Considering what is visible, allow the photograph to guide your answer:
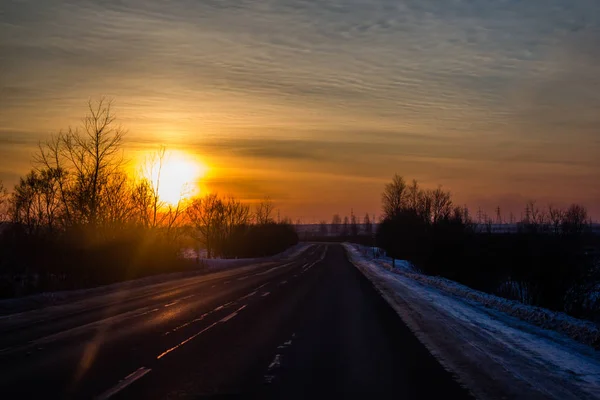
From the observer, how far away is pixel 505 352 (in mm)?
11250

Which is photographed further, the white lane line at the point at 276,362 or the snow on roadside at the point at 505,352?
the white lane line at the point at 276,362

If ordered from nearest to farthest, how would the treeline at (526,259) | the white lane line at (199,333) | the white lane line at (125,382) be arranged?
the white lane line at (125,382) → the white lane line at (199,333) → the treeline at (526,259)

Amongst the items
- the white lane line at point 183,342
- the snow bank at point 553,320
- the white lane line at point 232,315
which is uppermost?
the white lane line at point 183,342

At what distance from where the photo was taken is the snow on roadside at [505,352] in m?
8.22

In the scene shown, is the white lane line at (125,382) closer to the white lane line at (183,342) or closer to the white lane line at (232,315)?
the white lane line at (183,342)

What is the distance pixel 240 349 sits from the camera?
11273 mm

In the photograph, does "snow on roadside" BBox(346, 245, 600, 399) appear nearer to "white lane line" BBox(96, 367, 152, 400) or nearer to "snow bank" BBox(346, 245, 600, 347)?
"snow bank" BBox(346, 245, 600, 347)

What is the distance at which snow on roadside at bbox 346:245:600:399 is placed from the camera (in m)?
8.22

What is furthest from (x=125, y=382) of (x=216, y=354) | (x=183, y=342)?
(x=183, y=342)

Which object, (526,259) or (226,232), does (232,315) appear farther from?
(226,232)

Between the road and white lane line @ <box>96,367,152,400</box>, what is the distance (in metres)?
0.01

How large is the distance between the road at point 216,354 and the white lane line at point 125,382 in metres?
0.01

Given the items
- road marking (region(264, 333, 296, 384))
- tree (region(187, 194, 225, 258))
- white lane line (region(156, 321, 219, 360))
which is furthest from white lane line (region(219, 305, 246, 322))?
tree (region(187, 194, 225, 258))

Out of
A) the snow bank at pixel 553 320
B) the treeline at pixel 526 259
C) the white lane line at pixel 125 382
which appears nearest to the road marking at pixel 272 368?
the white lane line at pixel 125 382
